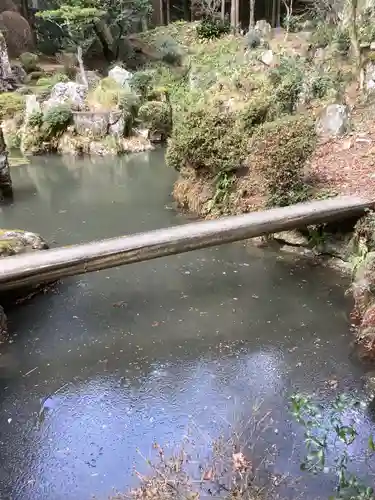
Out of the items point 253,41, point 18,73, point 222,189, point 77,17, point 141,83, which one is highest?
point 77,17

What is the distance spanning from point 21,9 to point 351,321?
84.3 feet

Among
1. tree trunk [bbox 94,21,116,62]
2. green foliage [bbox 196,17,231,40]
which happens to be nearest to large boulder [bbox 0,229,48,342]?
tree trunk [bbox 94,21,116,62]

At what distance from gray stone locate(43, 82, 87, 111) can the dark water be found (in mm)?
9128

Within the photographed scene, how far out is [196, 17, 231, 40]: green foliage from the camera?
2350 cm

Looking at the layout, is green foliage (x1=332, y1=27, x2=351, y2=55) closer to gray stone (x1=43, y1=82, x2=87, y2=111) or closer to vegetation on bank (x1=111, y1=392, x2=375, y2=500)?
gray stone (x1=43, y1=82, x2=87, y2=111)

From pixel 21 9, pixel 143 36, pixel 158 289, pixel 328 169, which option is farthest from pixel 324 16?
pixel 158 289

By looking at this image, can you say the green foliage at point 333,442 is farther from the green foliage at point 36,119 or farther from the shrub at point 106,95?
the green foliage at point 36,119

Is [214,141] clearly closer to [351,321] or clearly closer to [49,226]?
[49,226]

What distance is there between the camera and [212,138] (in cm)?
895

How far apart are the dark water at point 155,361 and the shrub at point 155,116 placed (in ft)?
29.8

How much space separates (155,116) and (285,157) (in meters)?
9.69

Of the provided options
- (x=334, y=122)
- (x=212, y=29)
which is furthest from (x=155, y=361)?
(x=212, y=29)

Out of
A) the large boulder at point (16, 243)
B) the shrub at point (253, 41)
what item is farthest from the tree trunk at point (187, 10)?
the large boulder at point (16, 243)

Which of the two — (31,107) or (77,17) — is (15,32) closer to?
(77,17)
